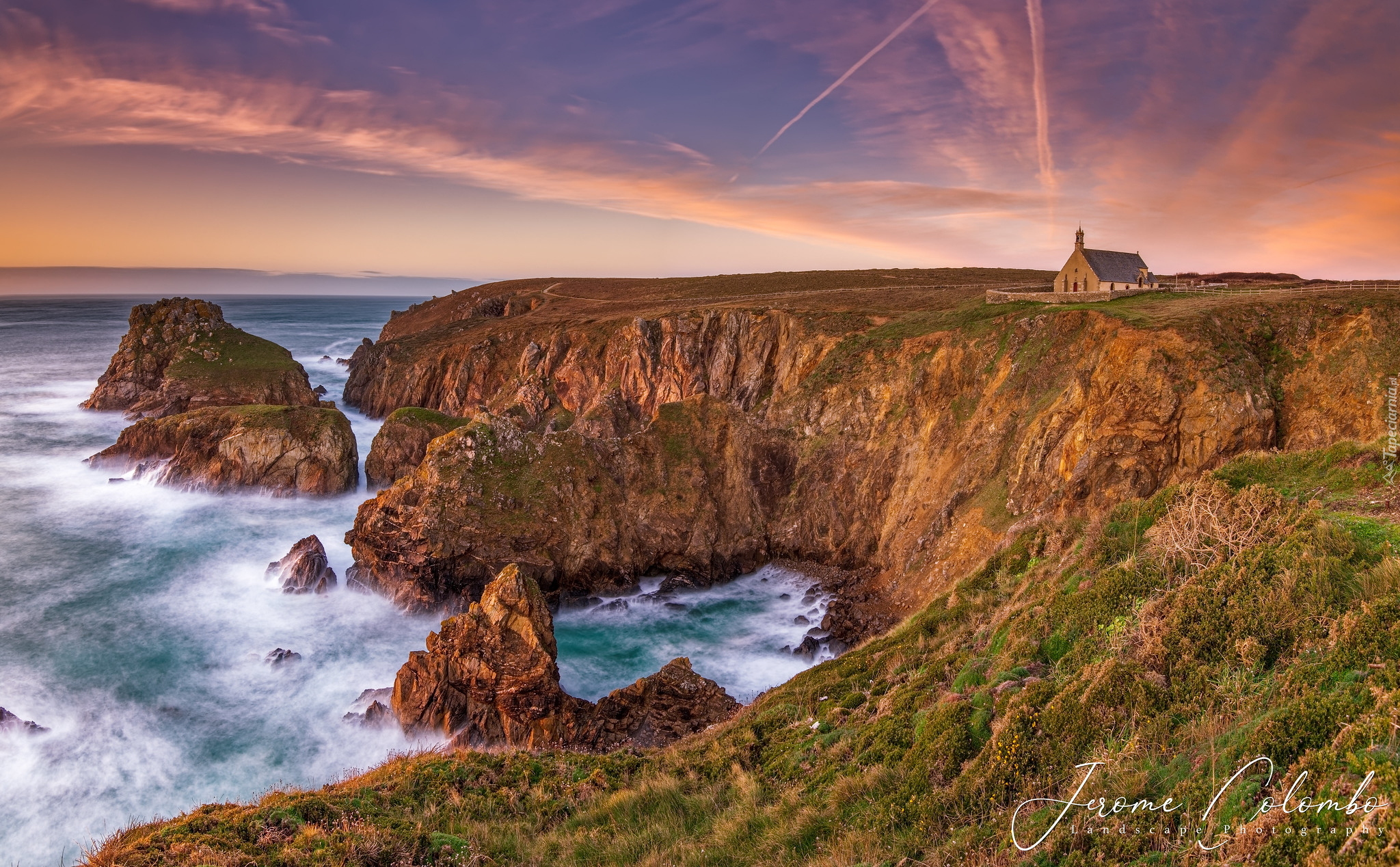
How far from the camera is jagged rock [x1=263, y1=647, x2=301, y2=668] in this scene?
2839 centimetres

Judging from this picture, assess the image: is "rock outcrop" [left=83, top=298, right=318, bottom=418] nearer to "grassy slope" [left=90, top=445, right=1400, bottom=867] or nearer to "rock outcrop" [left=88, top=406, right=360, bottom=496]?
"rock outcrop" [left=88, top=406, right=360, bottom=496]

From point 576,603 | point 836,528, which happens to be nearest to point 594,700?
point 576,603

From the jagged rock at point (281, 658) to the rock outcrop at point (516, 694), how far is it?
25.3 ft

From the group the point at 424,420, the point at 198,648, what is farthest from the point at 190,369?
the point at 198,648

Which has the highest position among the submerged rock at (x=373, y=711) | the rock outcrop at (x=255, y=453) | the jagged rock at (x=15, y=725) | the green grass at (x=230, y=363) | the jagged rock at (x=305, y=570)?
the green grass at (x=230, y=363)

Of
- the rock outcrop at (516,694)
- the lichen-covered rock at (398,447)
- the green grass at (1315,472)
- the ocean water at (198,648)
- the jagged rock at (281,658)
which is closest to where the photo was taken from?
the green grass at (1315,472)

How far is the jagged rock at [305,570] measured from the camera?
34.0 metres

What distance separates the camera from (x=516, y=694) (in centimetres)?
2311

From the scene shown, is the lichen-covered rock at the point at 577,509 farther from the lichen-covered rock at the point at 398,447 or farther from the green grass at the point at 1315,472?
the green grass at the point at 1315,472

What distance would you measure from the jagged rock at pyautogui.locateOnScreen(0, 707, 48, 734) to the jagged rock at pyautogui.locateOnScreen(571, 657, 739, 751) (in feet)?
63.2

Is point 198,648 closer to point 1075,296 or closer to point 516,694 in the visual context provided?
point 516,694

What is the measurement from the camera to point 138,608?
1293 inches

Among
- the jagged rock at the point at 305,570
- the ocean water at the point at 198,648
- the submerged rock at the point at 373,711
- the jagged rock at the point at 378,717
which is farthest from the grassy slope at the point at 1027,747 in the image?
the jagged rock at the point at 305,570

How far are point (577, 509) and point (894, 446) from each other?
17.8 meters
